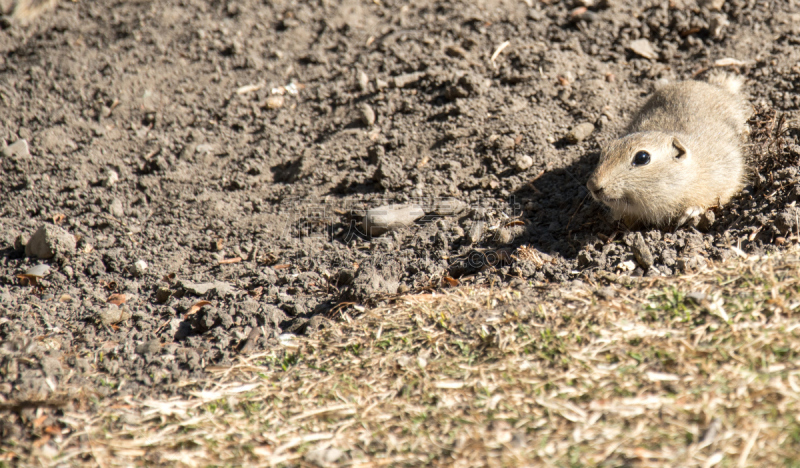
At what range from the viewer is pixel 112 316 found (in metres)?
3.51

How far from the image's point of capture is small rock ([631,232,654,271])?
3.48 m

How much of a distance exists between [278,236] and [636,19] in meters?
3.86

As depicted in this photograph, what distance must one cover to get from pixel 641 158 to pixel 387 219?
1.71 m

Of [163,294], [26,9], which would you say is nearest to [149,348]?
[163,294]

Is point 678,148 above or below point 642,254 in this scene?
above

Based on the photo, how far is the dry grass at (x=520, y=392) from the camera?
7.48ft

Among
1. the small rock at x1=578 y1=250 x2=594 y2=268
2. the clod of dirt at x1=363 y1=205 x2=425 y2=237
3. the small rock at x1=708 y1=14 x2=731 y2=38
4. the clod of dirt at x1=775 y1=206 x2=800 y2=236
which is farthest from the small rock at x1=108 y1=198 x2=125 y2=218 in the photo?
the small rock at x1=708 y1=14 x2=731 y2=38

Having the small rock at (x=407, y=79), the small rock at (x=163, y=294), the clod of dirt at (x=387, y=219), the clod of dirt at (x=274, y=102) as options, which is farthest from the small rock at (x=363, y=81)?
the small rock at (x=163, y=294)

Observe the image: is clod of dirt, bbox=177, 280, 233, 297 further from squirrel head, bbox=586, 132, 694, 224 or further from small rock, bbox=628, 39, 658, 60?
small rock, bbox=628, 39, 658, 60

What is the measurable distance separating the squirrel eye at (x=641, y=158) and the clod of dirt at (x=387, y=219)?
1456 millimetres

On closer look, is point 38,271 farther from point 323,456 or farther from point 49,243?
point 323,456

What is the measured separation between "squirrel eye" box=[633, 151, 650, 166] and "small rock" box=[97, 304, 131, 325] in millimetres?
3208

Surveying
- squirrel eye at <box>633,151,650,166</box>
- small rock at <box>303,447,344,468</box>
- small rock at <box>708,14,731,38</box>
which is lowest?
small rock at <box>303,447,344,468</box>

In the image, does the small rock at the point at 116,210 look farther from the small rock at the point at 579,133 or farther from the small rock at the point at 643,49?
the small rock at the point at 643,49
